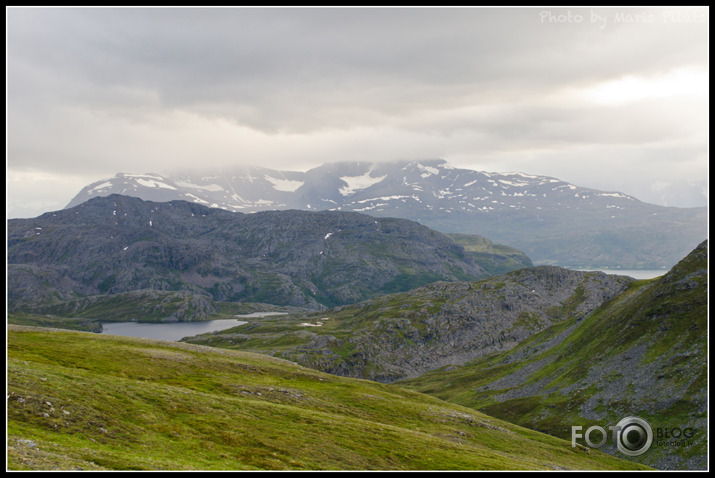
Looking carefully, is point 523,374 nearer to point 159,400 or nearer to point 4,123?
point 159,400

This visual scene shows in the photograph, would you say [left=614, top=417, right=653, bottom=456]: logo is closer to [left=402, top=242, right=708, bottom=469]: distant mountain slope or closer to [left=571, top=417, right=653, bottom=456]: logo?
[left=571, top=417, right=653, bottom=456]: logo

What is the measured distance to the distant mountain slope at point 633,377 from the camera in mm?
86562

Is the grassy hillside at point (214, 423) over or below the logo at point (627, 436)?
over

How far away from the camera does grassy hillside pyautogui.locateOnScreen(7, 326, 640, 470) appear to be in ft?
133

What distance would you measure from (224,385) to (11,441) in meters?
40.1

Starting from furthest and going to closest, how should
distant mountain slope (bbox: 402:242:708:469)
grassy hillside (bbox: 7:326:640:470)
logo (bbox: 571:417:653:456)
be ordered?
distant mountain slope (bbox: 402:242:708:469)
logo (bbox: 571:417:653:456)
grassy hillside (bbox: 7:326:640:470)

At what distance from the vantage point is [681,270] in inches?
5192

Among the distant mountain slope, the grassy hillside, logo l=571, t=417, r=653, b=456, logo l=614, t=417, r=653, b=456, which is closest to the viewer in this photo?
the grassy hillside

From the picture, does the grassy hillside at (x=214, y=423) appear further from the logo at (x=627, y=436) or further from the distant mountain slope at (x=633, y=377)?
the distant mountain slope at (x=633, y=377)

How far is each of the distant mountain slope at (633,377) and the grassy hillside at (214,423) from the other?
1931cm

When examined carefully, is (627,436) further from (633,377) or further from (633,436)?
(633,377)

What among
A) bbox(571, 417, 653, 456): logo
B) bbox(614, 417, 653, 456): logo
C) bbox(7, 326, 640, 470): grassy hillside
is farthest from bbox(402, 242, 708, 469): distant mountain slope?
bbox(7, 326, 640, 470): grassy hillside

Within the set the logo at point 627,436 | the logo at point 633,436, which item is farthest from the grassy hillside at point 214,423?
the logo at point 627,436

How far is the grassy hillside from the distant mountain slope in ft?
63.4
